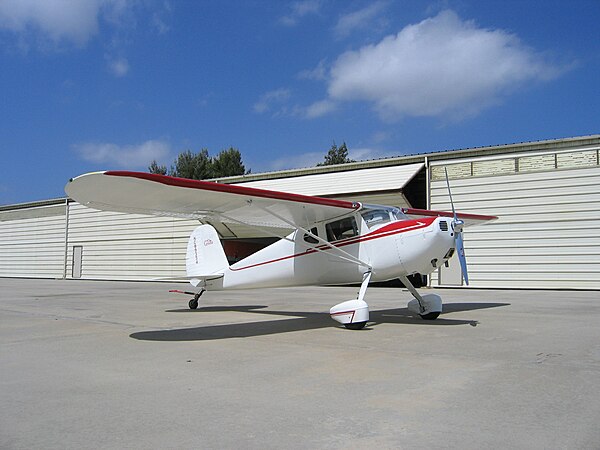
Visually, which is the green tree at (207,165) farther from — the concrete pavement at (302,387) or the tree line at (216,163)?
the concrete pavement at (302,387)

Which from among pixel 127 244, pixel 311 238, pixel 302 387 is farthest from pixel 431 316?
pixel 127 244

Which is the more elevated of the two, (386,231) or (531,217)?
(531,217)

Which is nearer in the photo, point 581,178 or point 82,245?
point 581,178

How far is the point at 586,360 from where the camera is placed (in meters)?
5.86

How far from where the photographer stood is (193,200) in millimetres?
8945

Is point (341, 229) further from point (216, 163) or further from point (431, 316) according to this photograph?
point (216, 163)

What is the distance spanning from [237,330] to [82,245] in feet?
113

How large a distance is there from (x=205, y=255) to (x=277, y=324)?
352cm

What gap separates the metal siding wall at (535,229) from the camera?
69.3ft

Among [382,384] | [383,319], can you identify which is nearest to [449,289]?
[383,319]

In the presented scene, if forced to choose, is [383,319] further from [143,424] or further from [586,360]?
[143,424]

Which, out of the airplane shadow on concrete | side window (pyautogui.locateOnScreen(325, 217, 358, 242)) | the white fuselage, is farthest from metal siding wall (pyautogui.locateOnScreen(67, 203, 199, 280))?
side window (pyautogui.locateOnScreen(325, 217, 358, 242))

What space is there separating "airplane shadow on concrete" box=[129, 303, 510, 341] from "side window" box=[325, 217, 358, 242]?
179 cm

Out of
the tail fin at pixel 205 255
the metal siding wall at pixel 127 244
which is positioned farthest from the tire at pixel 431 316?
the metal siding wall at pixel 127 244
